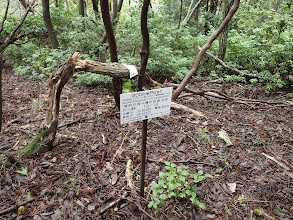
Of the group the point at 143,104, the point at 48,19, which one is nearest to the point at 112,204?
the point at 143,104

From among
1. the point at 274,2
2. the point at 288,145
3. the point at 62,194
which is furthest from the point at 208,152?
the point at 274,2

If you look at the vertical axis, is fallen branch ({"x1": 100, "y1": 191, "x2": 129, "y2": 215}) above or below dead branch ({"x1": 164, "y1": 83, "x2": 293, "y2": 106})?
below

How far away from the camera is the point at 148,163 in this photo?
3004 mm

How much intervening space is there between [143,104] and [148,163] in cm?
131

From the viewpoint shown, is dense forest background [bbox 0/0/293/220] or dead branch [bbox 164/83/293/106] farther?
dead branch [bbox 164/83/293/106]

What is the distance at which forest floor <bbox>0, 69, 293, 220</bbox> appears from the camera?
2.28m

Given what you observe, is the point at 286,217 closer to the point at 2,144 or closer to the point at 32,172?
the point at 32,172

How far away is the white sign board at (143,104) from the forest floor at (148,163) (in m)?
1.08

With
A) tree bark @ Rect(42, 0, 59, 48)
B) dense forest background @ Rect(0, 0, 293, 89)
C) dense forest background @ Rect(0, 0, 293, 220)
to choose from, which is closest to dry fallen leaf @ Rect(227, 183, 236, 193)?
dense forest background @ Rect(0, 0, 293, 220)

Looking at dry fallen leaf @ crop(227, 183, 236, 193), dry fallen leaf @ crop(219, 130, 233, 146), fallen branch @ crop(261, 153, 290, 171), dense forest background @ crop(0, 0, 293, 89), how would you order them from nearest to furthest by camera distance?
dry fallen leaf @ crop(227, 183, 236, 193)
fallen branch @ crop(261, 153, 290, 171)
dry fallen leaf @ crop(219, 130, 233, 146)
dense forest background @ crop(0, 0, 293, 89)

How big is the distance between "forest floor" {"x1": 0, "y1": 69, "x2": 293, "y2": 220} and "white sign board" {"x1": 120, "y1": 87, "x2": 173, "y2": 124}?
108cm

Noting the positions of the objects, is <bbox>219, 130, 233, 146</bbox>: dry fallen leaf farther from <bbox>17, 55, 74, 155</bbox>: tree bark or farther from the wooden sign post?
<bbox>17, 55, 74, 155</bbox>: tree bark

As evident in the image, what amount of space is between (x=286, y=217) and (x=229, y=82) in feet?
16.8

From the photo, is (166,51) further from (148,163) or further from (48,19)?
(48,19)
